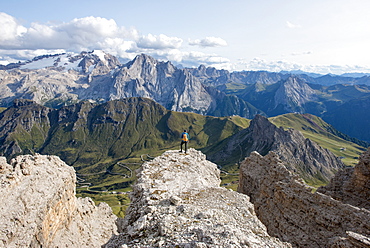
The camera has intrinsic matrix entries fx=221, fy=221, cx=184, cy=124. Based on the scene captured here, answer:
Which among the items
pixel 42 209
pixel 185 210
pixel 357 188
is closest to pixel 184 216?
pixel 185 210

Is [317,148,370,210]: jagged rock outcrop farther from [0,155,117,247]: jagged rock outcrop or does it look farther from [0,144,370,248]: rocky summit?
[0,155,117,247]: jagged rock outcrop

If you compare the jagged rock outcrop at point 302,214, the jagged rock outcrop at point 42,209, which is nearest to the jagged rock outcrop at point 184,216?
the jagged rock outcrop at point 302,214

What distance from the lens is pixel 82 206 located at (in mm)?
51156

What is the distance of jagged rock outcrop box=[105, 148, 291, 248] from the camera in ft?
50.8

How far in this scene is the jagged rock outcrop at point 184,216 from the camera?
1547 cm

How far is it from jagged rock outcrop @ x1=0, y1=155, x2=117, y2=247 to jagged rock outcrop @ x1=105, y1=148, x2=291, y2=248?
18.0 meters

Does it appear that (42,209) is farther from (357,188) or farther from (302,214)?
(357,188)

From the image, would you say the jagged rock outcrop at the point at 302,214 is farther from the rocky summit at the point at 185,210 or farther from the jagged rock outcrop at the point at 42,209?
the jagged rock outcrop at the point at 42,209

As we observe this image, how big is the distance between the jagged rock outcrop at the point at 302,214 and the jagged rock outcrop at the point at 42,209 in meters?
34.2

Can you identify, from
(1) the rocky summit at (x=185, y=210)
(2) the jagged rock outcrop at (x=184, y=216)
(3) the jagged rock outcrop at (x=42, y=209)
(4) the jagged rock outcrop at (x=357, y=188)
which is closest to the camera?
(2) the jagged rock outcrop at (x=184, y=216)

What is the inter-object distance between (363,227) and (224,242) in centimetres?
2246

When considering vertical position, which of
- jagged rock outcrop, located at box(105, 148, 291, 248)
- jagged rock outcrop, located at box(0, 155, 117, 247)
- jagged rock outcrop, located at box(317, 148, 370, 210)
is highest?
jagged rock outcrop, located at box(105, 148, 291, 248)

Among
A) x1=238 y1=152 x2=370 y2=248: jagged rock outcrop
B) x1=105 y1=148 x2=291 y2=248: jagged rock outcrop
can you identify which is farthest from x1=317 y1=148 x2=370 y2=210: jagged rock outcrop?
x1=105 y1=148 x2=291 y2=248: jagged rock outcrop

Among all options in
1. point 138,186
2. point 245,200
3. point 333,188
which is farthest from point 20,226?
point 333,188
